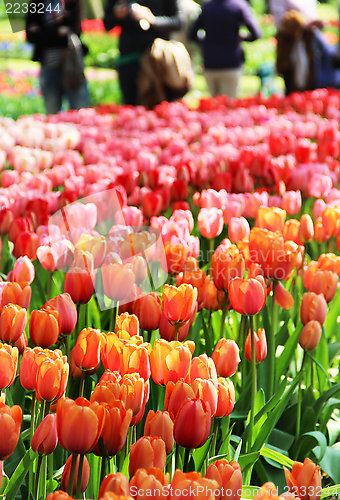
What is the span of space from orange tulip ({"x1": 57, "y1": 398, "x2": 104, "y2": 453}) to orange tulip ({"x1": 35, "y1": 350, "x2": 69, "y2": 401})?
0.49 ft

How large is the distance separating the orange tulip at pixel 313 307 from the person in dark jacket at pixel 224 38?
7.57 metres

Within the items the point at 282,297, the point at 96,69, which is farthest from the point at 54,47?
the point at 96,69

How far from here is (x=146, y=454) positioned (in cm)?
111

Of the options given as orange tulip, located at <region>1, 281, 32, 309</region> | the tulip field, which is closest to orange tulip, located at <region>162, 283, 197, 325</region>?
the tulip field

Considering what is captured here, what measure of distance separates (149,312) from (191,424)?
1.61 ft

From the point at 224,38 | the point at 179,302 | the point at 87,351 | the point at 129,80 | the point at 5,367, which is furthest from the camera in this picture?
the point at 224,38

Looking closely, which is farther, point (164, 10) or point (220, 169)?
point (164, 10)

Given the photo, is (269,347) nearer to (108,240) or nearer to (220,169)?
(108,240)

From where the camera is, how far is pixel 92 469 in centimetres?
140

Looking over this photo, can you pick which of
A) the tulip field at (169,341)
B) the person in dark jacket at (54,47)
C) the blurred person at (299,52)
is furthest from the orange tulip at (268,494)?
the blurred person at (299,52)

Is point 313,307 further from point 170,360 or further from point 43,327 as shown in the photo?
point 43,327

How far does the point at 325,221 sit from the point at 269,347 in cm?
56

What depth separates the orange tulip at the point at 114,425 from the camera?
113cm

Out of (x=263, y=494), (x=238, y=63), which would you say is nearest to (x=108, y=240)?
(x=263, y=494)
